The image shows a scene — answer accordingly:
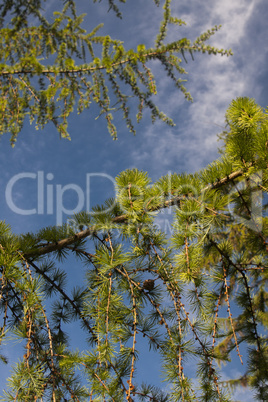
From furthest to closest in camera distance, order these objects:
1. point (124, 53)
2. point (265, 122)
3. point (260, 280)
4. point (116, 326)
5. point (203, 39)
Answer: point (260, 280) → point (203, 39) → point (124, 53) → point (265, 122) → point (116, 326)

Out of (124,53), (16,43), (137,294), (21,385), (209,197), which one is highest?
(16,43)

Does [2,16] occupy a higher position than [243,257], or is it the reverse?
[2,16]

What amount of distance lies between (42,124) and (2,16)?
1.24 metres

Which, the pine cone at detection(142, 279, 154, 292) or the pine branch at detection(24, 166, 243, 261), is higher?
the pine branch at detection(24, 166, 243, 261)

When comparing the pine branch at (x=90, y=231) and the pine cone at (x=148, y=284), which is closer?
the pine cone at (x=148, y=284)

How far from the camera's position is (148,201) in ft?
5.41

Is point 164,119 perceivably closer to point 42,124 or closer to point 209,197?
point 42,124

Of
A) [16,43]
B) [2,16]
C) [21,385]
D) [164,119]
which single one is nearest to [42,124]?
[16,43]

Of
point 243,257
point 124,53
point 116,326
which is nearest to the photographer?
point 116,326

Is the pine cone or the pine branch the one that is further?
the pine branch

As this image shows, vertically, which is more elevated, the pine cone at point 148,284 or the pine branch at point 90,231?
the pine branch at point 90,231

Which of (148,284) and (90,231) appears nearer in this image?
(148,284)

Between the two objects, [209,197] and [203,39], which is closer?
[209,197]

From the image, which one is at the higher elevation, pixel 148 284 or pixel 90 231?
pixel 90 231
